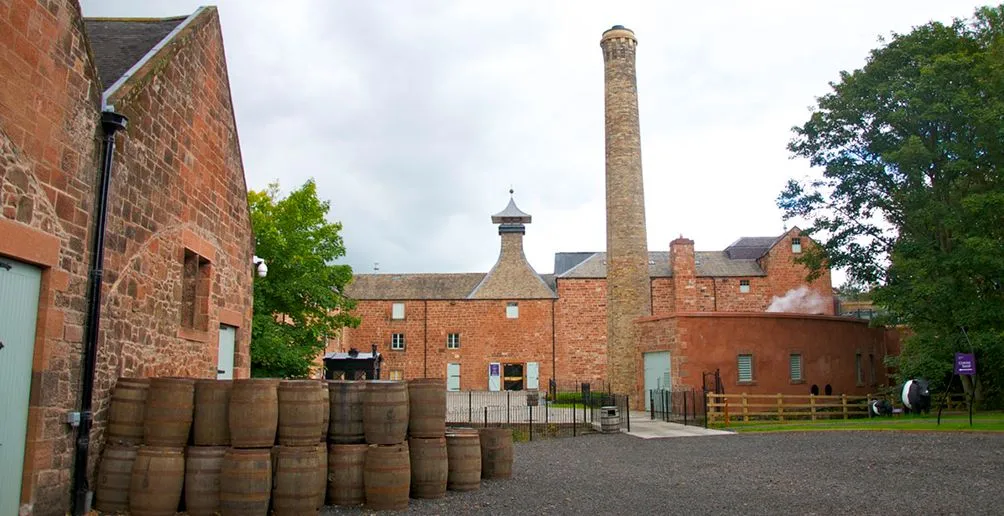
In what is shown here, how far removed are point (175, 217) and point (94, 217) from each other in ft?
7.21

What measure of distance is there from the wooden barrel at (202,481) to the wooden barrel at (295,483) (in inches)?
21.9

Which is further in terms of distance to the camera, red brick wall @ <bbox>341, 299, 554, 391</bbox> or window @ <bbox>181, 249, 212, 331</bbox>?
red brick wall @ <bbox>341, 299, 554, 391</bbox>

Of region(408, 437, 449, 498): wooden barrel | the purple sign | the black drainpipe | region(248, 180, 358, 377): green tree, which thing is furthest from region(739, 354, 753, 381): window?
the black drainpipe

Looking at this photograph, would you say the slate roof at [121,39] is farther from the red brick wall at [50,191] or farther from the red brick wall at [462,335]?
the red brick wall at [462,335]

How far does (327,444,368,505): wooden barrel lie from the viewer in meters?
8.33

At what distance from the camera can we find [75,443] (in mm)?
7570

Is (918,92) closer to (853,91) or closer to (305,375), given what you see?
(853,91)

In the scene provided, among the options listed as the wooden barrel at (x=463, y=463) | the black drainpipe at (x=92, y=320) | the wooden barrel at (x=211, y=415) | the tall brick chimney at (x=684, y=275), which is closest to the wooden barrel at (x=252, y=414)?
the wooden barrel at (x=211, y=415)

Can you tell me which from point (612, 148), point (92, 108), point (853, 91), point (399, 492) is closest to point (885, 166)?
point (853, 91)

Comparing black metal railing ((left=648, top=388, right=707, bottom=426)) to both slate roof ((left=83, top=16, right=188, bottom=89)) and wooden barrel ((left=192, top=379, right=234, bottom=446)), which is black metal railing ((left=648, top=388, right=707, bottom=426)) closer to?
wooden barrel ((left=192, top=379, right=234, bottom=446))

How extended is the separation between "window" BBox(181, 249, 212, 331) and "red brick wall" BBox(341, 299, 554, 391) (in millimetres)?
32447

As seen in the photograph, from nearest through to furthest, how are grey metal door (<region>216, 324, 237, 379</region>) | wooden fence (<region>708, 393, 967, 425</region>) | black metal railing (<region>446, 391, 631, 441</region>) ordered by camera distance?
grey metal door (<region>216, 324, 237, 379</region>) < black metal railing (<region>446, 391, 631, 441</region>) < wooden fence (<region>708, 393, 967, 425</region>)

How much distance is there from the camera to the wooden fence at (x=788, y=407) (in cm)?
2169

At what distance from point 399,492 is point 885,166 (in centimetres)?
2230
